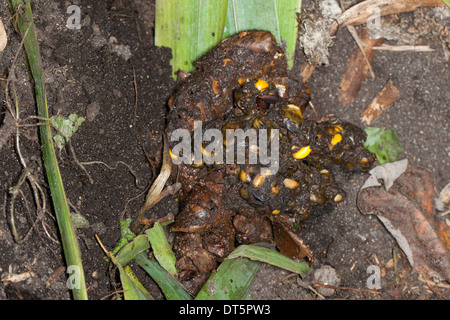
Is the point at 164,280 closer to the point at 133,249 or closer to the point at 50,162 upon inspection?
the point at 133,249

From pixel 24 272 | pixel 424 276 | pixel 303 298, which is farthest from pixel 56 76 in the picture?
pixel 424 276

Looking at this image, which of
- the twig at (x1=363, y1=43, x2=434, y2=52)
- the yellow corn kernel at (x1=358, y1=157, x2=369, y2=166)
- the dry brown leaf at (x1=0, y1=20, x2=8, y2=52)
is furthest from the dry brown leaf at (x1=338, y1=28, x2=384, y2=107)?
the dry brown leaf at (x1=0, y1=20, x2=8, y2=52)

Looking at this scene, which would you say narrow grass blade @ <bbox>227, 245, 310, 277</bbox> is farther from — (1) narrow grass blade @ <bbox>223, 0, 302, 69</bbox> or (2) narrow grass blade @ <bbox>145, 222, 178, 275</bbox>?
(1) narrow grass blade @ <bbox>223, 0, 302, 69</bbox>

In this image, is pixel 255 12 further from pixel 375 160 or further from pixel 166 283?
pixel 166 283

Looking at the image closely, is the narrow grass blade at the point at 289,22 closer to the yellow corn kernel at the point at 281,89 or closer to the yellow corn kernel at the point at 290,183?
the yellow corn kernel at the point at 281,89

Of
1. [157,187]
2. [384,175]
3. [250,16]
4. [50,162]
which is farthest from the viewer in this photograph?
[384,175]

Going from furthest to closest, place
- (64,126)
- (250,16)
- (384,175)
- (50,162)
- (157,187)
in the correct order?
(384,175) < (250,16) < (157,187) < (64,126) < (50,162)

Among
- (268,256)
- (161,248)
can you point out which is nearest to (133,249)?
(161,248)
